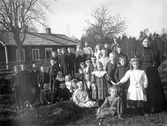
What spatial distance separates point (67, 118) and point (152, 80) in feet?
9.28

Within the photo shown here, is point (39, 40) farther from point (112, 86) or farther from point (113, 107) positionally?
point (113, 107)

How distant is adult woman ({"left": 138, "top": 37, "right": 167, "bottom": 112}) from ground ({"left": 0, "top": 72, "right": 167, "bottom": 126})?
0.29 m

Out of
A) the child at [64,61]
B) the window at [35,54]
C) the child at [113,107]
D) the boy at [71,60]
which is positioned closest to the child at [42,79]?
the child at [64,61]

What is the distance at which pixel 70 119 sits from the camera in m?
4.81

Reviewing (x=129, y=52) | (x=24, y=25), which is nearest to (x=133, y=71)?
(x=24, y=25)

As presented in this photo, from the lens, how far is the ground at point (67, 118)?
168 inches

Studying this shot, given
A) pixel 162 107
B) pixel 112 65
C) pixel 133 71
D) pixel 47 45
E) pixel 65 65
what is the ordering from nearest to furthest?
pixel 133 71 < pixel 162 107 < pixel 112 65 < pixel 65 65 < pixel 47 45

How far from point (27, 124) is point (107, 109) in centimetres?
241

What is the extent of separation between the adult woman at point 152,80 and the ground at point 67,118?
29 centimetres

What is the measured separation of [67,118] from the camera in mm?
4863

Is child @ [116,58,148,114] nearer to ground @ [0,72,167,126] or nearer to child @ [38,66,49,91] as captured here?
ground @ [0,72,167,126]

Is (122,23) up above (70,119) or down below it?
above

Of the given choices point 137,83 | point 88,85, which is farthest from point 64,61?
point 137,83

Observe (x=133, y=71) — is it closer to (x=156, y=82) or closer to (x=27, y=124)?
(x=156, y=82)
